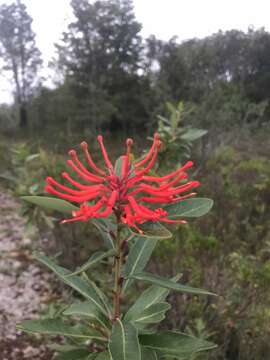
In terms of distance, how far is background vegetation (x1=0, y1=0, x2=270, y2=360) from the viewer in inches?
96.1

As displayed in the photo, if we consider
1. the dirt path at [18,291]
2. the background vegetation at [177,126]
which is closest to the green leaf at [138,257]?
the background vegetation at [177,126]

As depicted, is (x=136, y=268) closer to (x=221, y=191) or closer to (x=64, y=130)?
(x=221, y=191)

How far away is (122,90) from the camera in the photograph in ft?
43.4

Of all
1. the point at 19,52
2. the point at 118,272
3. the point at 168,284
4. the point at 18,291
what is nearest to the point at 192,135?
the point at 118,272

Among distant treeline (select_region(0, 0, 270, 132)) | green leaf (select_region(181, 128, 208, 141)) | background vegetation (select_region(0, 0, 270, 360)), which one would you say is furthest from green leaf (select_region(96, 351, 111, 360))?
distant treeline (select_region(0, 0, 270, 132))

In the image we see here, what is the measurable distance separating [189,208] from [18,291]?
2.75 m

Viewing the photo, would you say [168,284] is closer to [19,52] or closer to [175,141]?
[175,141]

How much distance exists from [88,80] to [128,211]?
508 inches

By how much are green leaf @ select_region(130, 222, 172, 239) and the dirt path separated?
1.99 metres

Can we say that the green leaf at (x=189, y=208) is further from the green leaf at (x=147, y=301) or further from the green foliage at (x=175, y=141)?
the green foliage at (x=175, y=141)

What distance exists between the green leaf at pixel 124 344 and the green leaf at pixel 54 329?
0.19 metres

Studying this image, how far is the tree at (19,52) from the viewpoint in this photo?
13248 millimetres

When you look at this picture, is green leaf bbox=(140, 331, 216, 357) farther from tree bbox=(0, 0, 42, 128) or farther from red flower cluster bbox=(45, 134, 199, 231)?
tree bbox=(0, 0, 42, 128)

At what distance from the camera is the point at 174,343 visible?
112cm
